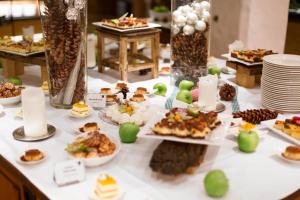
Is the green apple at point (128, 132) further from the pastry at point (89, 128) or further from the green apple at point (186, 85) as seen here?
the green apple at point (186, 85)

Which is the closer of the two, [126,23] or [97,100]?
[97,100]

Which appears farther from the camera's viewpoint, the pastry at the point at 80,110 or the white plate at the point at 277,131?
the pastry at the point at 80,110

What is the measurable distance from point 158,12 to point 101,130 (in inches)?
114

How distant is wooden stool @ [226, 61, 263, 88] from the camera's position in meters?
1.80

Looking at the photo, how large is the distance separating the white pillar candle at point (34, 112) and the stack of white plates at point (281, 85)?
81cm

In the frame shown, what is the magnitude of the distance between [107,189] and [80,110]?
55 centimetres

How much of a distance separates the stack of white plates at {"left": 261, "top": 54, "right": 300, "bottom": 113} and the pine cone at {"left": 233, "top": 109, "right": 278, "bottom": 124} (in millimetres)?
72

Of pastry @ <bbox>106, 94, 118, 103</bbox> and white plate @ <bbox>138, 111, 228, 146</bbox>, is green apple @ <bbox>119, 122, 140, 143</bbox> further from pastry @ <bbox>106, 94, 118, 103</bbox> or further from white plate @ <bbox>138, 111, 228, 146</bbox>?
pastry @ <bbox>106, 94, 118, 103</bbox>

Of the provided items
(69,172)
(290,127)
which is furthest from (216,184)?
(290,127)

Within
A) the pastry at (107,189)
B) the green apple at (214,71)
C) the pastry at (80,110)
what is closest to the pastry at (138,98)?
the pastry at (80,110)

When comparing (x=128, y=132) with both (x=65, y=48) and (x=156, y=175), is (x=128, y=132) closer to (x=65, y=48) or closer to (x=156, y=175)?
(x=156, y=175)

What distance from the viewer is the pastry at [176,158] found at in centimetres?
101

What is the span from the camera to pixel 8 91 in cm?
160

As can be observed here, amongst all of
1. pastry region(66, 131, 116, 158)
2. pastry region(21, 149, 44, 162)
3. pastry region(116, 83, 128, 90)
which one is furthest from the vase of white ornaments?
pastry region(21, 149, 44, 162)
